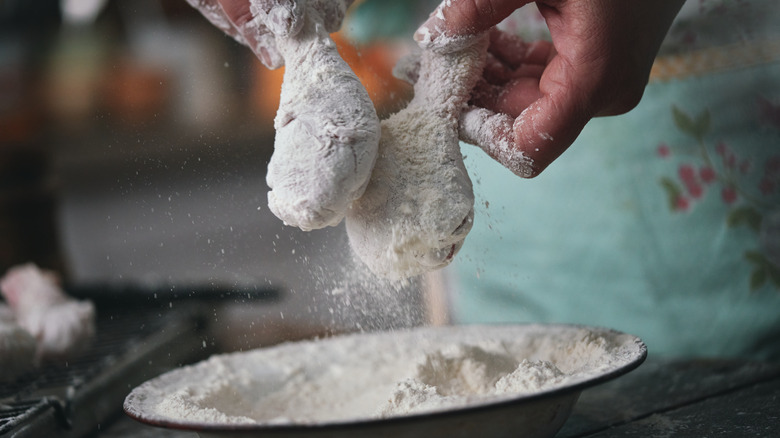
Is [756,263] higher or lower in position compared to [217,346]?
higher

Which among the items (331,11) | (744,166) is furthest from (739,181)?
(331,11)

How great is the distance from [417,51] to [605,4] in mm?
188

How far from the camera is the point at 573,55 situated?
0.55 meters

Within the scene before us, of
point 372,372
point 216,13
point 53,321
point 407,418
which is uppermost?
point 216,13

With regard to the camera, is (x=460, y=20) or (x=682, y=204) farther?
(x=682, y=204)

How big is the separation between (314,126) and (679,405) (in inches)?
18.4

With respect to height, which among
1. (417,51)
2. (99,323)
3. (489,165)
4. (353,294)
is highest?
(417,51)

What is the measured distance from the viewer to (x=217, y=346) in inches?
45.8

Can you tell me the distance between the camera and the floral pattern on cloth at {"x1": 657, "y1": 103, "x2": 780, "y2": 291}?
0.90 meters

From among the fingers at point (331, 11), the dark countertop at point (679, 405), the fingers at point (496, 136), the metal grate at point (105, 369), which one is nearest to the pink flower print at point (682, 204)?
the dark countertop at point (679, 405)

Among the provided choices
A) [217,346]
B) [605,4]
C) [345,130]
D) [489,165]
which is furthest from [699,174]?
[217,346]

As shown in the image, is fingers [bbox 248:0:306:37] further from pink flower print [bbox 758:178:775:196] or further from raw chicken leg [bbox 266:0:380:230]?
pink flower print [bbox 758:178:775:196]

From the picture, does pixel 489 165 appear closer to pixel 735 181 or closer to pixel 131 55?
pixel 735 181

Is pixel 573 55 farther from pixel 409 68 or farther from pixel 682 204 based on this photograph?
pixel 682 204
